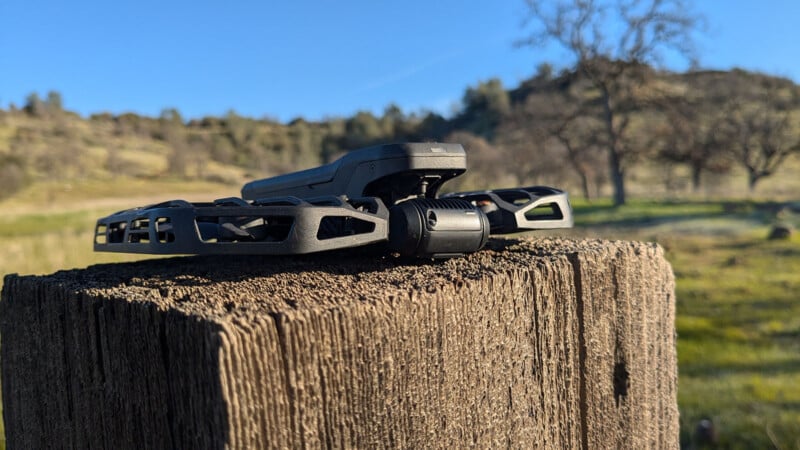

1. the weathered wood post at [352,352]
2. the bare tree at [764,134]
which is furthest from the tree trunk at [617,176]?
the weathered wood post at [352,352]

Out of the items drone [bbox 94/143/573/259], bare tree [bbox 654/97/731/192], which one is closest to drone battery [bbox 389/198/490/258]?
drone [bbox 94/143/573/259]

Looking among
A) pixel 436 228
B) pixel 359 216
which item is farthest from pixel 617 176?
pixel 359 216

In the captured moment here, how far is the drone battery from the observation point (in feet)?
4.45

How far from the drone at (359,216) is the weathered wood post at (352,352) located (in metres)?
0.09

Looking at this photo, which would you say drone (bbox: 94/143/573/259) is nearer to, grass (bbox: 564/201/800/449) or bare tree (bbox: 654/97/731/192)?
grass (bbox: 564/201/800/449)

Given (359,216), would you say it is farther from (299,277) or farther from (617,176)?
(617,176)

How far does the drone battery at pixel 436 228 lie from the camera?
1357 mm

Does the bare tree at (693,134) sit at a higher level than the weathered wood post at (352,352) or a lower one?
higher

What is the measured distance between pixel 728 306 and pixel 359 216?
6735 millimetres

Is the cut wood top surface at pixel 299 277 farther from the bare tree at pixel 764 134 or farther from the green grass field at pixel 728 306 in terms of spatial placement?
the bare tree at pixel 764 134

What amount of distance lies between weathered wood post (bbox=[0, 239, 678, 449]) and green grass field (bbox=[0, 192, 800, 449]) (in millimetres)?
2480

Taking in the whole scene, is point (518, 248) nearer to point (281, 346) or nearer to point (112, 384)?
point (281, 346)

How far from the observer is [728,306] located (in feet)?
21.5

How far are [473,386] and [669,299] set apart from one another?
96 centimetres
